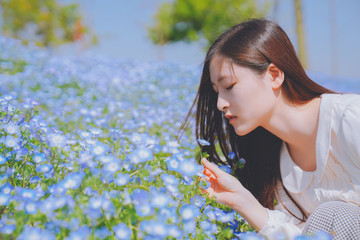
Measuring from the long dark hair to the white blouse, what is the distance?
0.18 metres

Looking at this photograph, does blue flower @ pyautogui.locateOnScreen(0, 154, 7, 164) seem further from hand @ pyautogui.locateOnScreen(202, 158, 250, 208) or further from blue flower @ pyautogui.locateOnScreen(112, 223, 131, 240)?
hand @ pyautogui.locateOnScreen(202, 158, 250, 208)

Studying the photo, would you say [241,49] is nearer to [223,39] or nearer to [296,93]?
[223,39]

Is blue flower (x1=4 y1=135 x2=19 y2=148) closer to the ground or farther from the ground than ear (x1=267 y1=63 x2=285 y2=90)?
closer to the ground

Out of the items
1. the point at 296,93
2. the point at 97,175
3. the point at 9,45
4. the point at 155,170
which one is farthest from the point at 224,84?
the point at 9,45

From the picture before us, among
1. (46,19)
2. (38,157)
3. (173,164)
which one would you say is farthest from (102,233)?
(46,19)

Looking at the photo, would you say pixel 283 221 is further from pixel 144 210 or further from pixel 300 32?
pixel 300 32

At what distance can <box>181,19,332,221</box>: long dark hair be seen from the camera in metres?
2.11

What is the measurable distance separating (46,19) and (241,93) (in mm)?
26492

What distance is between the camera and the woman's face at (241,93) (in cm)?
203

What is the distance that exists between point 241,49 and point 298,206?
3.78 feet

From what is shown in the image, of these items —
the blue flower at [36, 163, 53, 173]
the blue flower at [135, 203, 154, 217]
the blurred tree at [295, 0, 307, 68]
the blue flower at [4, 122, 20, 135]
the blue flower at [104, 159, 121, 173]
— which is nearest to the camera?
the blue flower at [135, 203, 154, 217]

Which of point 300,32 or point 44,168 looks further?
point 300,32

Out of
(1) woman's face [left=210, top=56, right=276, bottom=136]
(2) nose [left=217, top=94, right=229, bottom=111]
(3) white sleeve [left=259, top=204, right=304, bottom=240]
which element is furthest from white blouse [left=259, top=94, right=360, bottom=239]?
(2) nose [left=217, top=94, right=229, bottom=111]

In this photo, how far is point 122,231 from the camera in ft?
4.11
